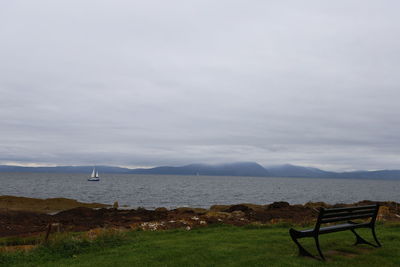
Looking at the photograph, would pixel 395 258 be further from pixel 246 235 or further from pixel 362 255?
pixel 246 235

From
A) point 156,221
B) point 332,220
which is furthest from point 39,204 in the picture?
point 332,220

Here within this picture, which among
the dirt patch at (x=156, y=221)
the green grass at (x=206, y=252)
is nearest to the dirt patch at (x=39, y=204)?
the dirt patch at (x=156, y=221)

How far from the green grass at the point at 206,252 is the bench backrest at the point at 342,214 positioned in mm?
839

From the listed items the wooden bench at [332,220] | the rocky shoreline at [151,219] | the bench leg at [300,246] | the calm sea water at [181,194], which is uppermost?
the wooden bench at [332,220]

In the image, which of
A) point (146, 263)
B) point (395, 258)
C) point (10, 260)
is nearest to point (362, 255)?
point (395, 258)

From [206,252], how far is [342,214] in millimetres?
3473

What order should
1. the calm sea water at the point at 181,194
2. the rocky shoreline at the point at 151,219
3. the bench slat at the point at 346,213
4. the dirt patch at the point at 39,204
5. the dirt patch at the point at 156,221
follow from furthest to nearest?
the calm sea water at the point at 181,194 → the dirt patch at the point at 39,204 → the rocky shoreline at the point at 151,219 → the dirt patch at the point at 156,221 → the bench slat at the point at 346,213

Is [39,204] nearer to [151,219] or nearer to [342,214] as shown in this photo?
[151,219]

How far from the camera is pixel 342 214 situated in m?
8.26

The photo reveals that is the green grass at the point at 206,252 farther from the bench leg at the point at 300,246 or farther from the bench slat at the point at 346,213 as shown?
the bench slat at the point at 346,213

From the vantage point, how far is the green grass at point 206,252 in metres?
7.70

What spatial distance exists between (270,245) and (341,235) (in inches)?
115

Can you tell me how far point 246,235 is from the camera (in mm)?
11625

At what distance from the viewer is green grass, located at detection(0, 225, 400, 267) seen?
25.2 ft
